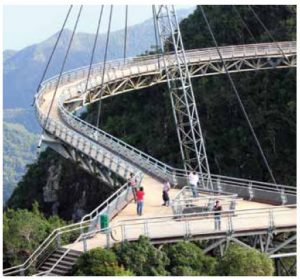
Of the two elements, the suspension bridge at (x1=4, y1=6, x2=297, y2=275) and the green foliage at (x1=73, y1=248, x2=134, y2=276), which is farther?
the suspension bridge at (x1=4, y1=6, x2=297, y2=275)

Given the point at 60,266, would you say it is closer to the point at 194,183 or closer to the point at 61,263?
the point at 61,263

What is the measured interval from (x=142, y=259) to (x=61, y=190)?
51148 mm

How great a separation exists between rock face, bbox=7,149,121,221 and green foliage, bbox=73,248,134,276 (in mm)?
43175

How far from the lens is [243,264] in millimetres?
20781

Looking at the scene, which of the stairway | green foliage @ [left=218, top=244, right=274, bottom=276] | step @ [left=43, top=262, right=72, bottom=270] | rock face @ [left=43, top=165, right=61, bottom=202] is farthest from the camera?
rock face @ [left=43, top=165, right=61, bottom=202]

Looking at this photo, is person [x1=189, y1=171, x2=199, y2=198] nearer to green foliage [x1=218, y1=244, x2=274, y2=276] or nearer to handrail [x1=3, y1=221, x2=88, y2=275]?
handrail [x1=3, y1=221, x2=88, y2=275]

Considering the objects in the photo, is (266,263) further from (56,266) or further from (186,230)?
(56,266)

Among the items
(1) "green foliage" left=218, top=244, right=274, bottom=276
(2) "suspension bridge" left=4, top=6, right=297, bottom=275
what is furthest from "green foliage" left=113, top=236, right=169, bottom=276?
(1) "green foliage" left=218, top=244, right=274, bottom=276

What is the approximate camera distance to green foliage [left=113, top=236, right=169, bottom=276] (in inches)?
829

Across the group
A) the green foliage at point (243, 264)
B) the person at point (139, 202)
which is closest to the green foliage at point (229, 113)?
the person at point (139, 202)


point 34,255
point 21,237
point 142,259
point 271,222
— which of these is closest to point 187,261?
point 142,259

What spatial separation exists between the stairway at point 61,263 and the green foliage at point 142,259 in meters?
1.35

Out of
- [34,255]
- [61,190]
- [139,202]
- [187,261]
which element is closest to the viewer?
[187,261]

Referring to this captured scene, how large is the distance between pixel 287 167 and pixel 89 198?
59.7 ft
